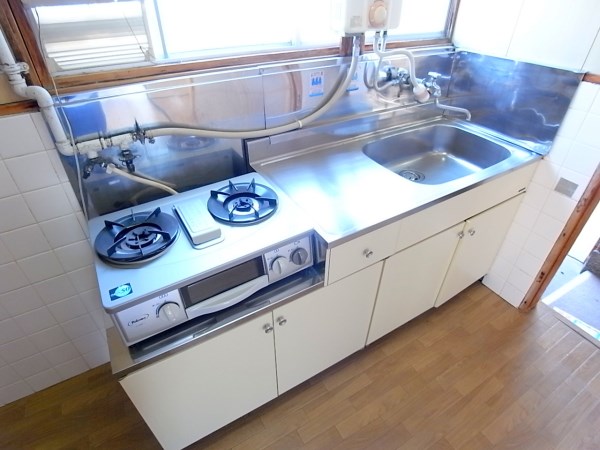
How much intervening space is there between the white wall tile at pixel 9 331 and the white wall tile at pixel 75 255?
0.28m

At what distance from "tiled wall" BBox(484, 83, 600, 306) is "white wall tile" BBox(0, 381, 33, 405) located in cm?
229

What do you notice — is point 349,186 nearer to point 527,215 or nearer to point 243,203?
point 243,203

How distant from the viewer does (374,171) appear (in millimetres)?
1342

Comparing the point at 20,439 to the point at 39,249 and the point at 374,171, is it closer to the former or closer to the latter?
the point at 39,249

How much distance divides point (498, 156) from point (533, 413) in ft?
3.61

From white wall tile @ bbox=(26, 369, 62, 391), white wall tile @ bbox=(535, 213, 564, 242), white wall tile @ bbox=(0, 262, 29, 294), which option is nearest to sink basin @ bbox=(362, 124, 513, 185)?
white wall tile @ bbox=(535, 213, 564, 242)

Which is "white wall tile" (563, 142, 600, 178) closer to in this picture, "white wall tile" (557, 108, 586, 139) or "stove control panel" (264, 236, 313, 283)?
"white wall tile" (557, 108, 586, 139)

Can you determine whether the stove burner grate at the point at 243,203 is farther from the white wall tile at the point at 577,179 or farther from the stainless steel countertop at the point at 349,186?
the white wall tile at the point at 577,179

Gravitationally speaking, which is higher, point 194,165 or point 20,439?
point 194,165

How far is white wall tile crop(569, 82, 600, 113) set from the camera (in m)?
1.28

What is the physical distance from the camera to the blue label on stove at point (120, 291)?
2.60ft

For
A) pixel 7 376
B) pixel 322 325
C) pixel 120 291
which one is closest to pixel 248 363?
pixel 322 325

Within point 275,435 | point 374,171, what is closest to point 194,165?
point 374,171

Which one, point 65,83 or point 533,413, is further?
point 533,413
